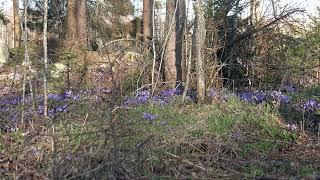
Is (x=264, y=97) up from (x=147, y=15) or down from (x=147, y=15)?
down

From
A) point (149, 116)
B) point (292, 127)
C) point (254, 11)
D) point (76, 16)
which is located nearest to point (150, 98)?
point (149, 116)

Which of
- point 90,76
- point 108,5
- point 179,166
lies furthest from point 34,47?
point 108,5

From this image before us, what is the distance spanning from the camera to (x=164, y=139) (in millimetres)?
5195

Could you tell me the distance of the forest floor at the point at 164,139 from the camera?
12.6ft

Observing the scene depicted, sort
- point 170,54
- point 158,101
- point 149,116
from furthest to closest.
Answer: point 170,54 → point 158,101 → point 149,116

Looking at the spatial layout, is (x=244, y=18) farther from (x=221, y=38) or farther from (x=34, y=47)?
(x=34, y=47)

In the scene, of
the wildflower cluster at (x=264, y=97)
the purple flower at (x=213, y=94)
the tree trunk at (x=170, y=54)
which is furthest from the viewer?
the tree trunk at (x=170, y=54)

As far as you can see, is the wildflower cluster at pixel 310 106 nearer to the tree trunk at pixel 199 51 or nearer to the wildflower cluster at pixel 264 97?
the wildflower cluster at pixel 264 97

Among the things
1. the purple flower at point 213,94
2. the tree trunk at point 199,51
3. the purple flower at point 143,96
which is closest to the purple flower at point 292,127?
the purple flower at point 213,94

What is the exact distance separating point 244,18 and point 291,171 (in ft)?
22.2

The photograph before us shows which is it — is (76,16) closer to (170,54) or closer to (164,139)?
(170,54)

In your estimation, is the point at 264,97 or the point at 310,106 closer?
the point at 310,106

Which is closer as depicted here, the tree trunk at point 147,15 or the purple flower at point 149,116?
the purple flower at point 149,116

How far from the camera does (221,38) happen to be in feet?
34.8
